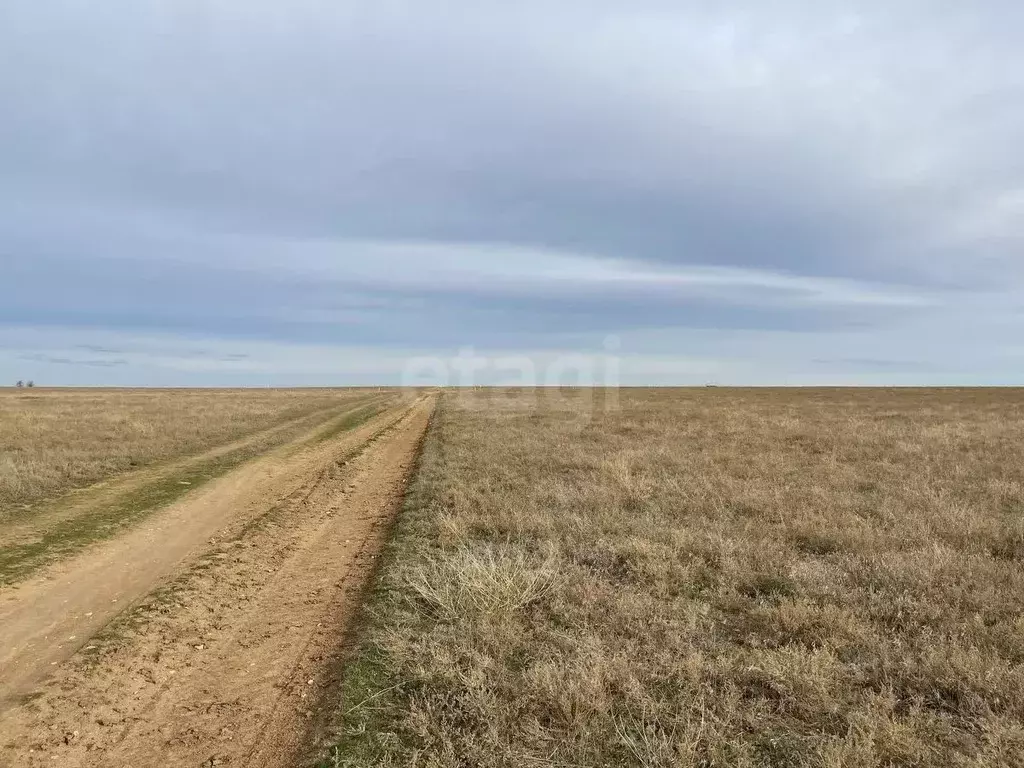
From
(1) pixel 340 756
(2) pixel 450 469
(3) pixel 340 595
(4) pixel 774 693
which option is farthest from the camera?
(2) pixel 450 469

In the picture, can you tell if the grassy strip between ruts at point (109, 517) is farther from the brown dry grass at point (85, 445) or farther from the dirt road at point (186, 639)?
the brown dry grass at point (85, 445)

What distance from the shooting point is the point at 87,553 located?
28.8 ft

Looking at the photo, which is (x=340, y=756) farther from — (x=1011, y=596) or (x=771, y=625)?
(x=1011, y=596)

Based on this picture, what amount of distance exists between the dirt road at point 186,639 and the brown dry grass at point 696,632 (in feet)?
1.90

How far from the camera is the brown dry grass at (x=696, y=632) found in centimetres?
420

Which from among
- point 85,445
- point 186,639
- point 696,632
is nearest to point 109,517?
point 186,639

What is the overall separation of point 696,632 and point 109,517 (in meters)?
10.1

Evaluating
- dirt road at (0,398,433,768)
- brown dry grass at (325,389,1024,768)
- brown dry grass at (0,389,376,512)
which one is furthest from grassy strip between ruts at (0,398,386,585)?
brown dry grass at (325,389,1024,768)

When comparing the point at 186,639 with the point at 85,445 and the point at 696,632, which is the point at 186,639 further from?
the point at 85,445

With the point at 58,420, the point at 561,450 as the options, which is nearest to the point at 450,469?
the point at 561,450

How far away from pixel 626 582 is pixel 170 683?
474 centimetres

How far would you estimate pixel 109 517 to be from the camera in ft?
35.7

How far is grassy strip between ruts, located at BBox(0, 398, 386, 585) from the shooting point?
8.41 metres

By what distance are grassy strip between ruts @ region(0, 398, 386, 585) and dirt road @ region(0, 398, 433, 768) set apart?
1.27ft
